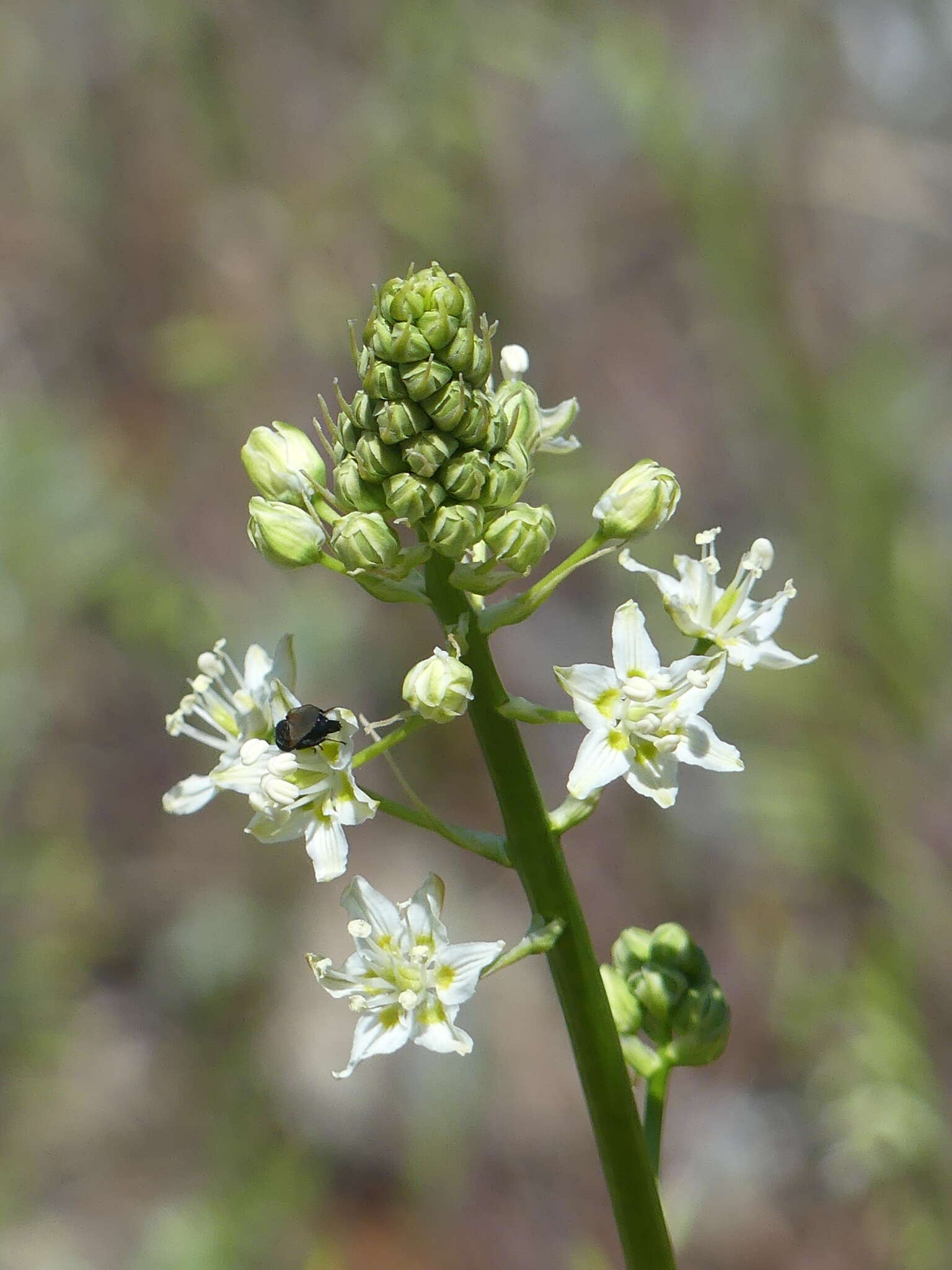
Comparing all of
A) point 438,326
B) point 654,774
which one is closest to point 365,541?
point 438,326

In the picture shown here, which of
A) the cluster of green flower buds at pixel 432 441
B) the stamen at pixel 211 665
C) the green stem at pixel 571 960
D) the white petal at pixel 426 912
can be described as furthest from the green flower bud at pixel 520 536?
the stamen at pixel 211 665

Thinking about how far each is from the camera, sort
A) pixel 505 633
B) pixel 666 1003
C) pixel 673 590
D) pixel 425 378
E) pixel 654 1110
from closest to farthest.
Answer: pixel 425 378 < pixel 673 590 < pixel 654 1110 < pixel 666 1003 < pixel 505 633

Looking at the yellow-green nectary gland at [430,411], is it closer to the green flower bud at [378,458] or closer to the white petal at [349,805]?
the green flower bud at [378,458]

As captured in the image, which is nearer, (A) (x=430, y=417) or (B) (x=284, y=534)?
(A) (x=430, y=417)

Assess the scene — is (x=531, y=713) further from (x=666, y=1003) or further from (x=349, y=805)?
(x=666, y=1003)

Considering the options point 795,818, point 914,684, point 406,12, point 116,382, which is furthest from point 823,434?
point 116,382

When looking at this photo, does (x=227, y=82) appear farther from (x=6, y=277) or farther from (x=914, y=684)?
(x=914, y=684)

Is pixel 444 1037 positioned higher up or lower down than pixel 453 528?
lower down
